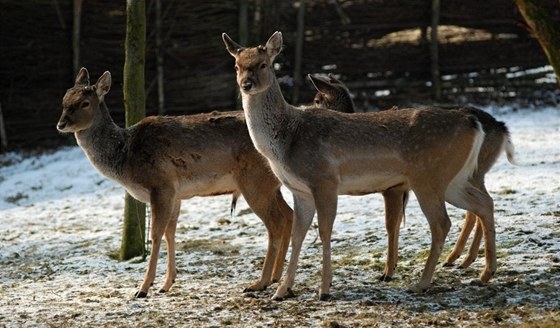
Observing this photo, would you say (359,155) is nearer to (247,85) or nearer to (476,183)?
(247,85)

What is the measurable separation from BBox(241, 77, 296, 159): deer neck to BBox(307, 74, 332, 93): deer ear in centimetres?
158

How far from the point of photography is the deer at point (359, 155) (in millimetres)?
7855

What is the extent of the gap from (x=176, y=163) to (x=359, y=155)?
74.5 inches

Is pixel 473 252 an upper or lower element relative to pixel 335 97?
lower

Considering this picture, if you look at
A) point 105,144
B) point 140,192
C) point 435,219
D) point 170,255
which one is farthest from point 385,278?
point 105,144

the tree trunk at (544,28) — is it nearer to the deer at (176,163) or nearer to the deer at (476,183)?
the deer at (476,183)

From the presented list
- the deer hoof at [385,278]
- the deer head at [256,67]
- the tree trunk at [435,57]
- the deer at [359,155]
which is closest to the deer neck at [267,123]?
the deer at [359,155]

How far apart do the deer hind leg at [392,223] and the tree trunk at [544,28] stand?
229 cm

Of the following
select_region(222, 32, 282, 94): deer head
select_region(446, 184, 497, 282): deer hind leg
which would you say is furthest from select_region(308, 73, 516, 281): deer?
select_region(222, 32, 282, 94): deer head

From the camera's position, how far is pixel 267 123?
26.3 ft

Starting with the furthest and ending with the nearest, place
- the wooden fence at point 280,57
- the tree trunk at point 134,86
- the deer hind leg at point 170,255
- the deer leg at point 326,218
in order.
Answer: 1. the wooden fence at point 280,57
2. the tree trunk at point 134,86
3. the deer hind leg at point 170,255
4. the deer leg at point 326,218

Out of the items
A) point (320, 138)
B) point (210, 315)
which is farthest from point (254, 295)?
point (320, 138)

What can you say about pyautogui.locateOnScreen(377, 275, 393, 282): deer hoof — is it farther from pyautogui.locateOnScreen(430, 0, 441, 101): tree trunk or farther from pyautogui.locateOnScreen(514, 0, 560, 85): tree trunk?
pyautogui.locateOnScreen(430, 0, 441, 101): tree trunk

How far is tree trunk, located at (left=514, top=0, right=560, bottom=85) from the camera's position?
9.54 metres
